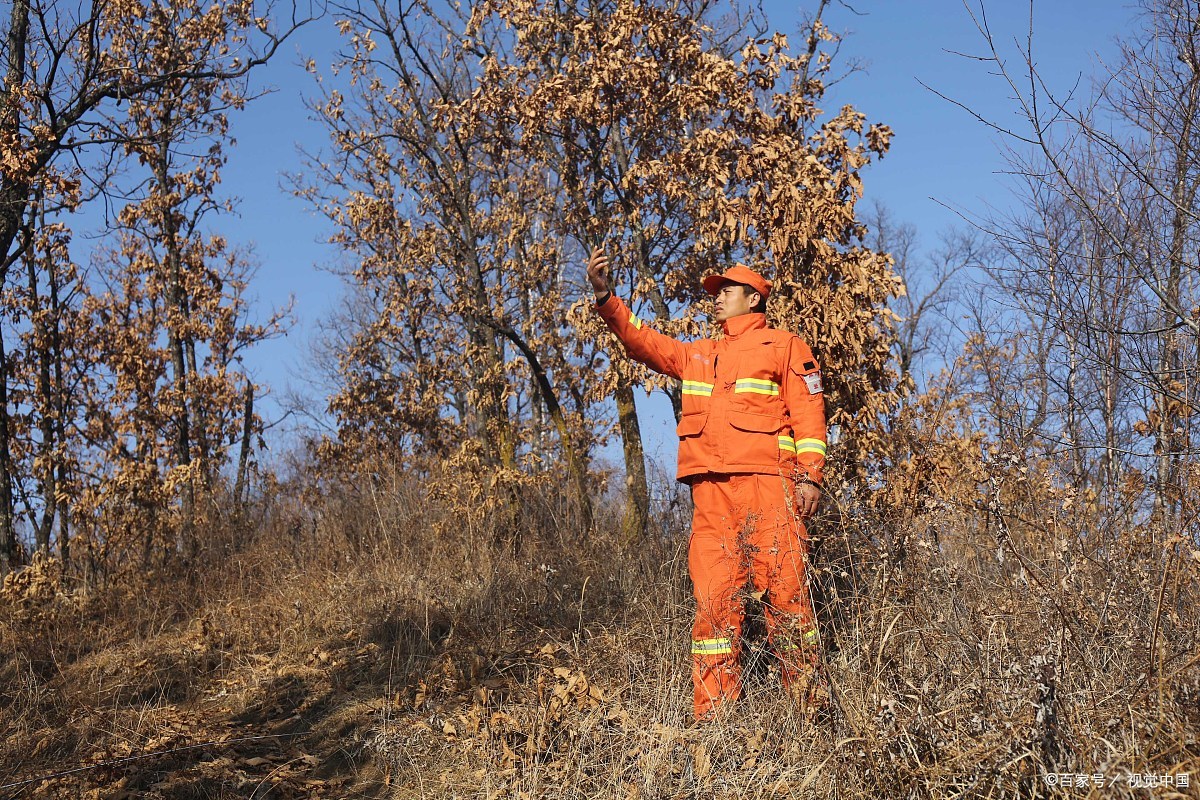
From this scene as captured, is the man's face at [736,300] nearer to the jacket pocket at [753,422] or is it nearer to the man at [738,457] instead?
the man at [738,457]

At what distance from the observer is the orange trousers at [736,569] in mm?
4203

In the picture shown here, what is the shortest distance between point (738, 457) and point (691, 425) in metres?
0.34

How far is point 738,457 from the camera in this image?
465 cm

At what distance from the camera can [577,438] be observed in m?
14.2

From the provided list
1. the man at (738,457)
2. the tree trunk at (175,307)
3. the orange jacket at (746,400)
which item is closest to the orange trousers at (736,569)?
the man at (738,457)

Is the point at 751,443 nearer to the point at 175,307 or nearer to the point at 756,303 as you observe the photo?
the point at 756,303

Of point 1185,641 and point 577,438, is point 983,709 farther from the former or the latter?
point 577,438

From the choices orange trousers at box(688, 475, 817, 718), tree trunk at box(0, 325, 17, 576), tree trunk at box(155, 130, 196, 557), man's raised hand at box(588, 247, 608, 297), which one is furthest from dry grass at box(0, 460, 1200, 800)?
tree trunk at box(155, 130, 196, 557)

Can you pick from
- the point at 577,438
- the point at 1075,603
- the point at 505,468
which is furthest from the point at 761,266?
the point at 577,438

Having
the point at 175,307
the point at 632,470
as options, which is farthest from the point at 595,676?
the point at 175,307

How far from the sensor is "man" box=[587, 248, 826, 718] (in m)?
4.32

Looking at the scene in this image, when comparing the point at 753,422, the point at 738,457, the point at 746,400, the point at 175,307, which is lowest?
the point at 738,457

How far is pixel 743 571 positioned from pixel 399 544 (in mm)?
4373

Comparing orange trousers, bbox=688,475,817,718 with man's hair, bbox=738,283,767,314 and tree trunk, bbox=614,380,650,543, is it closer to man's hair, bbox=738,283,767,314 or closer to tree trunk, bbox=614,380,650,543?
man's hair, bbox=738,283,767,314
